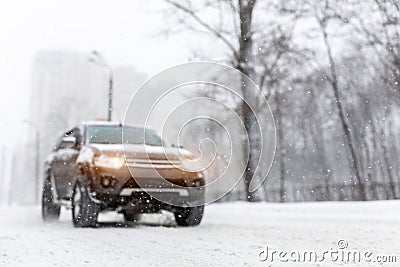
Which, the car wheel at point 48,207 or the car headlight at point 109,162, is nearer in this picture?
the car headlight at point 109,162

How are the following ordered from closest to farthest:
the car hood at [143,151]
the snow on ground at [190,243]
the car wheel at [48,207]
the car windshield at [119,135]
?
the snow on ground at [190,243], the car hood at [143,151], the car windshield at [119,135], the car wheel at [48,207]

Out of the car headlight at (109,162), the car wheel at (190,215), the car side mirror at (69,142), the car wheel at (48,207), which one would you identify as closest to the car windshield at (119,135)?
the car side mirror at (69,142)

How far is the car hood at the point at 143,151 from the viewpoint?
7.29 meters

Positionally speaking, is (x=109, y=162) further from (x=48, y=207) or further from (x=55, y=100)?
(x=55, y=100)

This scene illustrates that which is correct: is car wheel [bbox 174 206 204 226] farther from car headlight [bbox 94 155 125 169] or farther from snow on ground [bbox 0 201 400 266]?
car headlight [bbox 94 155 125 169]

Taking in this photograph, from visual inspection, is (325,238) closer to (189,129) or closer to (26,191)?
(189,129)

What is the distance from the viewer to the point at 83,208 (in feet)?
24.1

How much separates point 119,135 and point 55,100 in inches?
2518

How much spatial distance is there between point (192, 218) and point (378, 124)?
25990 mm

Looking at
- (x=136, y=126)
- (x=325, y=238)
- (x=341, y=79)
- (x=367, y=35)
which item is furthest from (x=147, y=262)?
(x=341, y=79)

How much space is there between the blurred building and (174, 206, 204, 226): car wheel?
37.9 metres

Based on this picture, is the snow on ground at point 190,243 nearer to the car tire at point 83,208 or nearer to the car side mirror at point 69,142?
the car tire at point 83,208

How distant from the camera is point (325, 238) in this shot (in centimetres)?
666

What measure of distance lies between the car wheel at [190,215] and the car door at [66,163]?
6.15ft
